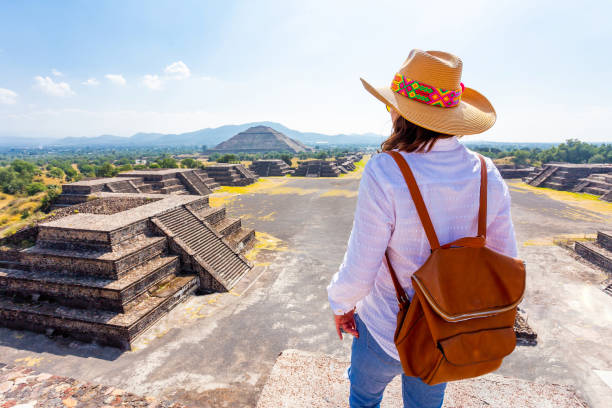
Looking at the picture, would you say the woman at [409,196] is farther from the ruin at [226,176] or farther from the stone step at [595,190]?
the stone step at [595,190]

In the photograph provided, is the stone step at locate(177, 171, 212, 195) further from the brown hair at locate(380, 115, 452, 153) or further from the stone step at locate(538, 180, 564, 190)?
the stone step at locate(538, 180, 564, 190)

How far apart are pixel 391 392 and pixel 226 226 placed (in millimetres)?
11026

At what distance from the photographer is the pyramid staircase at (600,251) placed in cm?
1141

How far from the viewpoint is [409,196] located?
57.0 inches

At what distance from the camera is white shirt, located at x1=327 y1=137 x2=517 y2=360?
1468 millimetres

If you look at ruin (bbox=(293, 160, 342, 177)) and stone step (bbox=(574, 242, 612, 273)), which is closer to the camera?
stone step (bbox=(574, 242, 612, 273))

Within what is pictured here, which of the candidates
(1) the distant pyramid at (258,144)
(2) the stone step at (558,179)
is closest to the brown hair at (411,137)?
(2) the stone step at (558,179)

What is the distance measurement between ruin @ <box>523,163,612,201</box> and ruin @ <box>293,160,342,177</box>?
24396 millimetres

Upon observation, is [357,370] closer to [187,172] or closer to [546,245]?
[546,245]

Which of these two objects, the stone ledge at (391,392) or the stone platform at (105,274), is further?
the stone platform at (105,274)

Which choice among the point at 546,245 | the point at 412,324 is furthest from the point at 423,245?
the point at 546,245

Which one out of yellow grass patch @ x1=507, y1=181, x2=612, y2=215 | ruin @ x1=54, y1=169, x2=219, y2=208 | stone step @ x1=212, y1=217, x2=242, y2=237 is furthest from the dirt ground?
yellow grass patch @ x1=507, y1=181, x2=612, y2=215

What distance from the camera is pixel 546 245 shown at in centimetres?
1420

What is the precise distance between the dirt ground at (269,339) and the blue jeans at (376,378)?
4.22 metres
